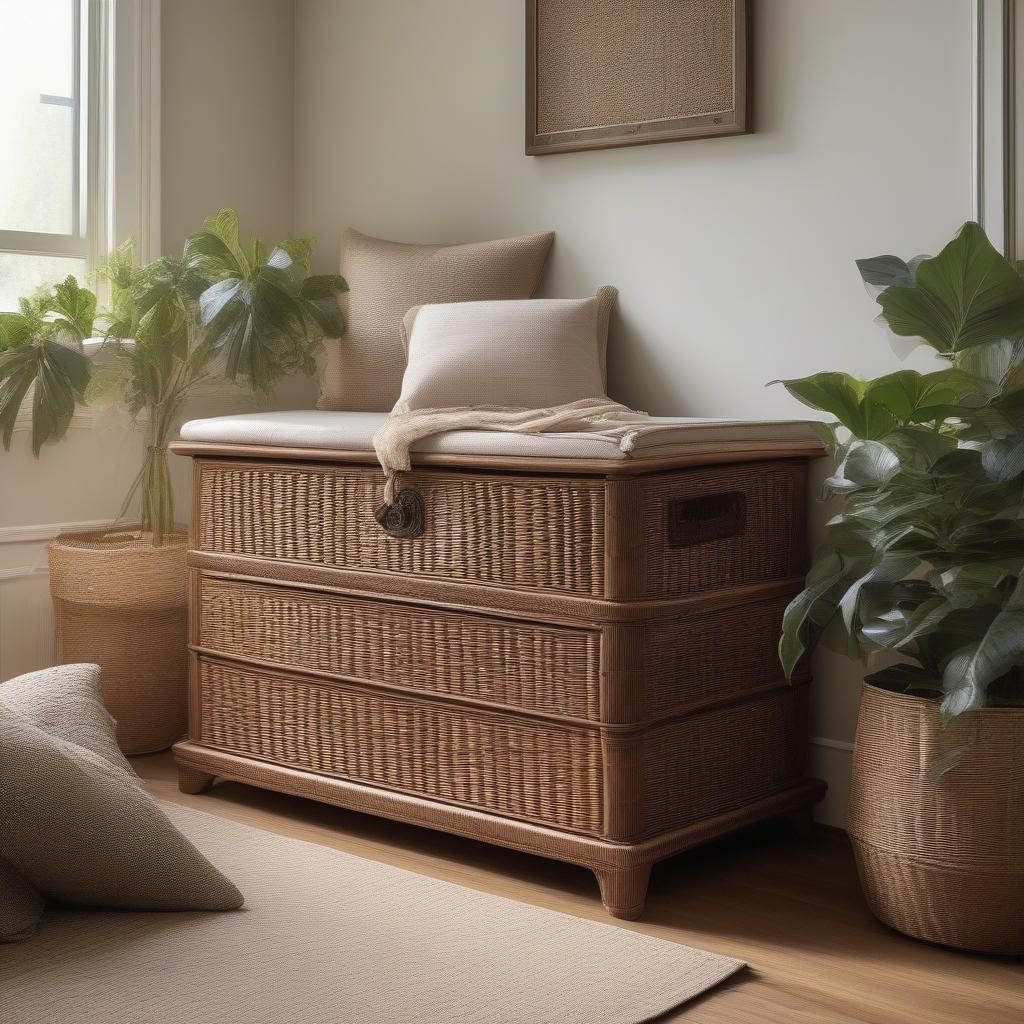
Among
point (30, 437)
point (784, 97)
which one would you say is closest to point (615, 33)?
point (784, 97)

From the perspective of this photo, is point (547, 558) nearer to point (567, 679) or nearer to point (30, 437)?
point (567, 679)

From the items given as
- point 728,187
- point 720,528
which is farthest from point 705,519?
point 728,187

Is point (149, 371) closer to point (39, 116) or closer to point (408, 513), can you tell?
point (39, 116)

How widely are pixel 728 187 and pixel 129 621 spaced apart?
1501 mm

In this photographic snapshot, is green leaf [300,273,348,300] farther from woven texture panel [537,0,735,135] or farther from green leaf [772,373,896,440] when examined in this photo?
green leaf [772,373,896,440]

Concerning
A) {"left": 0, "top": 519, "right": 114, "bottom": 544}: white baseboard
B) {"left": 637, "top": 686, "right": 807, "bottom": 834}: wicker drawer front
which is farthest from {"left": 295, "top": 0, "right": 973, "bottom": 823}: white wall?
{"left": 0, "top": 519, "right": 114, "bottom": 544}: white baseboard

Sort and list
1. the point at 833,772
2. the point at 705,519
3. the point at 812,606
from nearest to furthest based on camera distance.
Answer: the point at 812,606
the point at 705,519
the point at 833,772

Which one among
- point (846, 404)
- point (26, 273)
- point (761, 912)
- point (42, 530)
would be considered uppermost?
point (26, 273)

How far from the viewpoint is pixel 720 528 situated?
7.06ft

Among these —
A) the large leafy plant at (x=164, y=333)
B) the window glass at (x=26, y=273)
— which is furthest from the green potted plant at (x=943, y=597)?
the window glass at (x=26, y=273)

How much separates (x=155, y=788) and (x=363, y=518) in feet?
2.55

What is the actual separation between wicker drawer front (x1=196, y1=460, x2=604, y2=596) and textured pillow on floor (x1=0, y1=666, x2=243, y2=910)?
572mm

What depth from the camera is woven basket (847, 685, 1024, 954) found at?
72.2 inches

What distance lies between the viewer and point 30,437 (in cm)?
290
